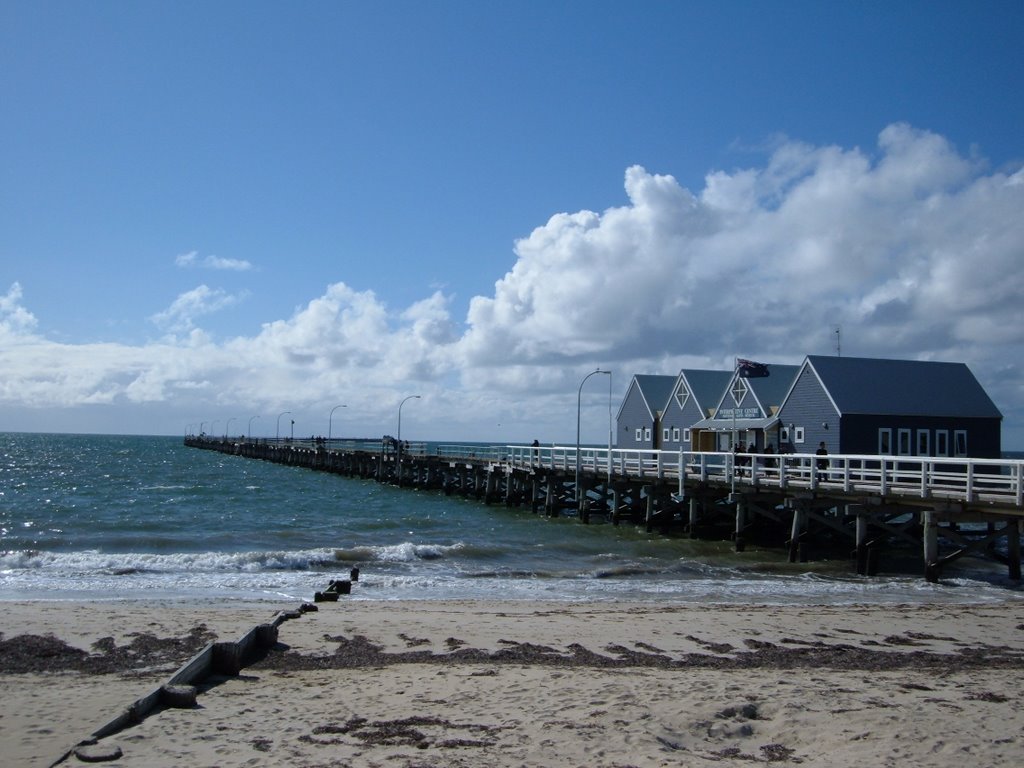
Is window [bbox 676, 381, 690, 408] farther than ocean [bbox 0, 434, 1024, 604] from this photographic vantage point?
Yes

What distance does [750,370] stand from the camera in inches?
1415

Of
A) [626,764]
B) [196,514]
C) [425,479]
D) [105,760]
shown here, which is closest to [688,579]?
[626,764]

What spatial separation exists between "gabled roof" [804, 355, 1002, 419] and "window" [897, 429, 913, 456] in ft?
2.12

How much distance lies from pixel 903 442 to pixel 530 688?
2669 cm

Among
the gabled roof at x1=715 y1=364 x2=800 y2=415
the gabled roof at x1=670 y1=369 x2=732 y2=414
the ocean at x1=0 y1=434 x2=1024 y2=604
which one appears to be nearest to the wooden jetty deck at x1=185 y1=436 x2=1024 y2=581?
Result: the ocean at x1=0 y1=434 x2=1024 y2=604

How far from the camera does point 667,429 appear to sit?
44.4 meters

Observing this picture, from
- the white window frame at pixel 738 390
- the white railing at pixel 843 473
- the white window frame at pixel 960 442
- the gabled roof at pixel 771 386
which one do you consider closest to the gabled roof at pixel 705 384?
the gabled roof at pixel 771 386

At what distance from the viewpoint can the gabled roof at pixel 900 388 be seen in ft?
105

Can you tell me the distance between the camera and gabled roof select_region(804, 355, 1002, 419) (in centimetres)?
3195

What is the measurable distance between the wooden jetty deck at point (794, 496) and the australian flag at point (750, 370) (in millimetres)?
3814

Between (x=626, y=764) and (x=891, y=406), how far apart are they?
28.2 meters

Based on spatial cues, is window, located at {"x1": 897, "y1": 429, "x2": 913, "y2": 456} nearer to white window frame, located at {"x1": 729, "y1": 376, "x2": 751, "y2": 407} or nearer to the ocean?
white window frame, located at {"x1": 729, "y1": 376, "x2": 751, "y2": 407}

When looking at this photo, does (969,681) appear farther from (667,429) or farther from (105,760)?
(667,429)

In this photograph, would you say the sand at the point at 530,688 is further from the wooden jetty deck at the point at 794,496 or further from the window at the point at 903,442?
the window at the point at 903,442
